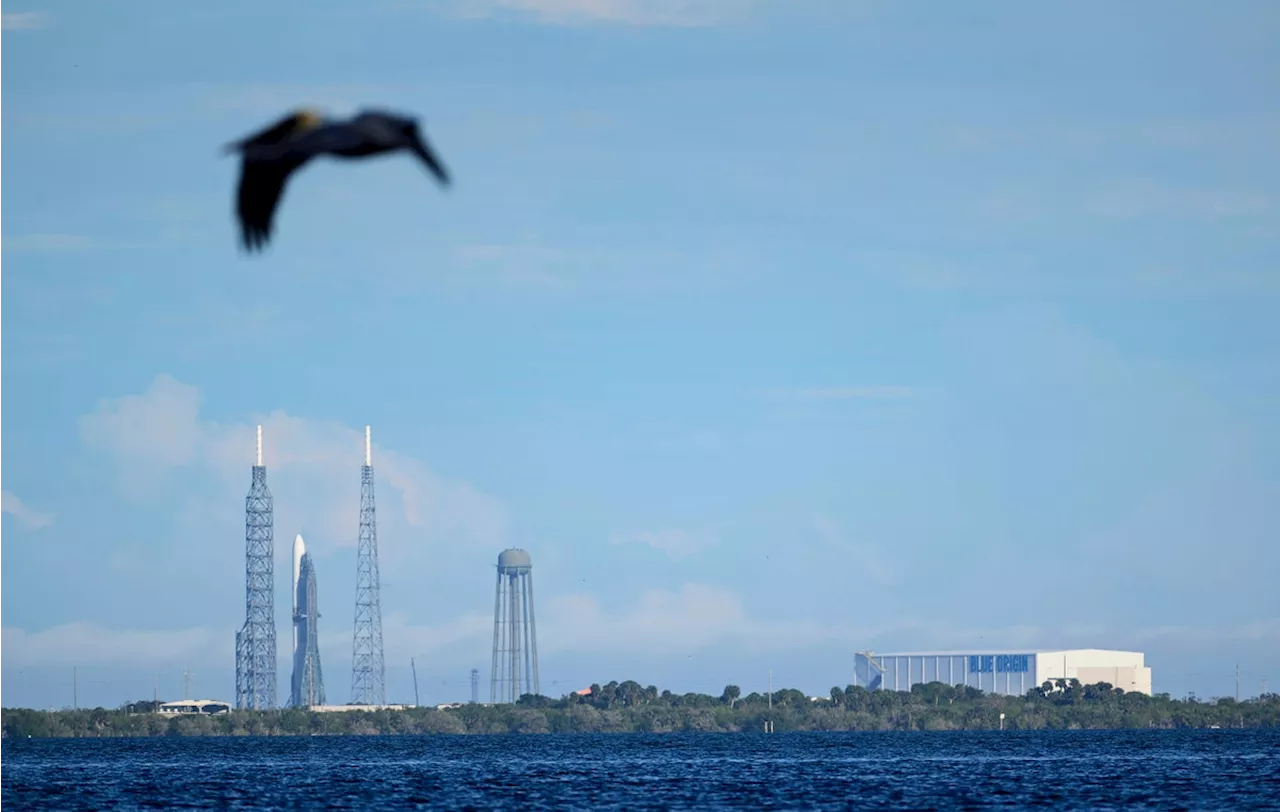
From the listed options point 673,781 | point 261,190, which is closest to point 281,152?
point 261,190

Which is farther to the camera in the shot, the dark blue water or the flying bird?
the dark blue water

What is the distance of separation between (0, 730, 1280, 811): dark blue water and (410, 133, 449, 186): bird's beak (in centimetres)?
6914

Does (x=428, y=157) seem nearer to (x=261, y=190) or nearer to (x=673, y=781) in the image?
(x=261, y=190)

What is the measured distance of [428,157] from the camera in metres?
25.9

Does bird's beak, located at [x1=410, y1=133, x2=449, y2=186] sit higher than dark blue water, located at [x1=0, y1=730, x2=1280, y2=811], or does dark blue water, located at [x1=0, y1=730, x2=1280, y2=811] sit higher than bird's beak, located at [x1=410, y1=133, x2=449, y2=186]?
bird's beak, located at [x1=410, y1=133, x2=449, y2=186]

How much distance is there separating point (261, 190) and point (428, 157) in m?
3.60

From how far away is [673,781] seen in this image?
119 m

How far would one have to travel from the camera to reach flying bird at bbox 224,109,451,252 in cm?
2706

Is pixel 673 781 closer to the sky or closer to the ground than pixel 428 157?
closer to the ground

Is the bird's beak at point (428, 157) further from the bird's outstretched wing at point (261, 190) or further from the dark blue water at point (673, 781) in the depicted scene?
the dark blue water at point (673, 781)

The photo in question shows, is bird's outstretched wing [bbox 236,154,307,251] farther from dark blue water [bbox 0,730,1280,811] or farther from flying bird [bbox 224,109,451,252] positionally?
dark blue water [bbox 0,730,1280,811]

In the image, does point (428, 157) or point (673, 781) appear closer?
point (428, 157)

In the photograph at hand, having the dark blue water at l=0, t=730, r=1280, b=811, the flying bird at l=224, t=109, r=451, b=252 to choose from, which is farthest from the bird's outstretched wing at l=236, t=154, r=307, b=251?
the dark blue water at l=0, t=730, r=1280, b=811

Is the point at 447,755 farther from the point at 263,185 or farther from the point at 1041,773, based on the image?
the point at 263,185
